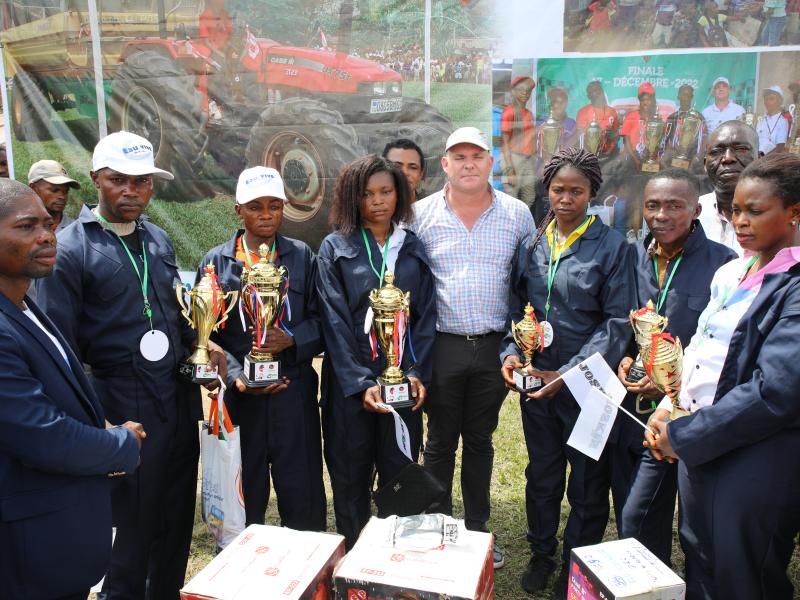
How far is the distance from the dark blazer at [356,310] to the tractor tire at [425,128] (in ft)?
10.5

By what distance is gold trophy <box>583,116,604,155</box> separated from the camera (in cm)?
595

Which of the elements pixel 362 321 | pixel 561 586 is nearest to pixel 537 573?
pixel 561 586

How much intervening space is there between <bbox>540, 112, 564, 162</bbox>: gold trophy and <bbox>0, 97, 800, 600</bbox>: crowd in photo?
92.7 inches

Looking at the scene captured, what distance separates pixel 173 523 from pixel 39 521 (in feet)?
4.05

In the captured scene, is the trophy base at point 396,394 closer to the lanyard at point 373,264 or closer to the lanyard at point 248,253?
the lanyard at point 373,264

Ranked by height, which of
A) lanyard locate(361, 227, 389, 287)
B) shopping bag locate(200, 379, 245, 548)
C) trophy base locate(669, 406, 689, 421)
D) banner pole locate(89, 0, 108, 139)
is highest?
banner pole locate(89, 0, 108, 139)

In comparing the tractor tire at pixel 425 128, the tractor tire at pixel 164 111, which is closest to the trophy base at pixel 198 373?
the tractor tire at pixel 425 128

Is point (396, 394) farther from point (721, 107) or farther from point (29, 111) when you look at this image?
point (29, 111)

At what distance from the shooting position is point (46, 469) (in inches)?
75.9

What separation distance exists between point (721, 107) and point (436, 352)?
390 cm

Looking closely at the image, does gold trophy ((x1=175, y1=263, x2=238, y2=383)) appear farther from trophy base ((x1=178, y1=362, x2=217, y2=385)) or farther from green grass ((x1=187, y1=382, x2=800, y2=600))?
green grass ((x1=187, y1=382, x2=800, y2=600))

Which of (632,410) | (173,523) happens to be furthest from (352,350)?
(632,410)

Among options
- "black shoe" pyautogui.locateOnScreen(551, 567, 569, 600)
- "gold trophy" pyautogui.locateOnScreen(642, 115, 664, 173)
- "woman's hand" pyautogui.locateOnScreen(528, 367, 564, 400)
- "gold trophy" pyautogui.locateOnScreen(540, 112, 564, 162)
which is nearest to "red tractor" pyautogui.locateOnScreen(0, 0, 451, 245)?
"gold trophy" pyautogui.locateOnScreen(540, 112, 564, 162)

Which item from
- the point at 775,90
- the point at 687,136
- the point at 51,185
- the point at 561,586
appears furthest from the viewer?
the point at 687,136
